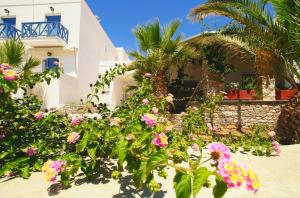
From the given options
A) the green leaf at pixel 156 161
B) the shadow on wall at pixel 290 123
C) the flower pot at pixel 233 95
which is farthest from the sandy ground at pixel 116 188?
the flower pot at pixel 233 95

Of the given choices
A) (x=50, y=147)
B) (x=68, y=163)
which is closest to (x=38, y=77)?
(x=50, y=147)

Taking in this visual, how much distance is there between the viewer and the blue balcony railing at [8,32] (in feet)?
52.6

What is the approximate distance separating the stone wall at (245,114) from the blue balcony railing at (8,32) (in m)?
12.9

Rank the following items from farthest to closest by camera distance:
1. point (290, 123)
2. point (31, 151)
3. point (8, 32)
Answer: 1. point (8, 32)
2. point (290, 123)
3. point (31, 151)

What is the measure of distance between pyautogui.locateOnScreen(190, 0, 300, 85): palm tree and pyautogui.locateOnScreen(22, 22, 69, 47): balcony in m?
10.2

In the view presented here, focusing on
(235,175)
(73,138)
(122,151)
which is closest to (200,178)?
(235,175)

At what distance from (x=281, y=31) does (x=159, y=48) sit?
15.9 ft

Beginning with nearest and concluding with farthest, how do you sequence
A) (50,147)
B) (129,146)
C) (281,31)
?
(129,146) < (50,147) < (281,31)

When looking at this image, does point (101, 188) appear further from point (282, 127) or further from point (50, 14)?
point (50, 14)

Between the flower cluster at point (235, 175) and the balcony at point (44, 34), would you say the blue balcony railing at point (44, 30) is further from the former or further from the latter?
the flower cluster at point (235, 175)

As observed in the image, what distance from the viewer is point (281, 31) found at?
6.93 m

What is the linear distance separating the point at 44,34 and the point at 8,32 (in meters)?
2.29

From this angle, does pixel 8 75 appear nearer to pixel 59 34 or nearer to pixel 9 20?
pixel 59 34

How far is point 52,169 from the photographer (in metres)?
2.72
